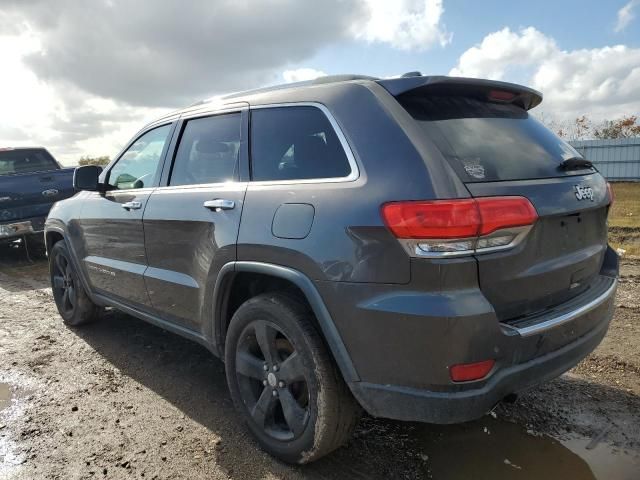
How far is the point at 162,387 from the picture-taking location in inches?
144

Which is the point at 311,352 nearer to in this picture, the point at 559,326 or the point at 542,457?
the point at 559,326

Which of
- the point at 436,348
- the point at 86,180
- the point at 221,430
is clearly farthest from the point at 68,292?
the point at 436,348

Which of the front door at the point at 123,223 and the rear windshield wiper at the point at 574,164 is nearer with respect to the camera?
the rear windshield wiper at the point at 574,164

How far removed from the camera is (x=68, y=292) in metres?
4.98

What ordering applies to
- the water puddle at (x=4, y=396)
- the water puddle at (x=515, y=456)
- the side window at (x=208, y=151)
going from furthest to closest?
the water puddle at (x=4, y=396) < the side window at (x=208, y=151) < the water puddle at (x=515, y=456)

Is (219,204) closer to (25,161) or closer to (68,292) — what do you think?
(68,292)

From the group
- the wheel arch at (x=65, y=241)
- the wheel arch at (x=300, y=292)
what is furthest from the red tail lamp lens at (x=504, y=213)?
the wheel arch at (x=65, y=241)

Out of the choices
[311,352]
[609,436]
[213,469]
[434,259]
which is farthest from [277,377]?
[609,436]

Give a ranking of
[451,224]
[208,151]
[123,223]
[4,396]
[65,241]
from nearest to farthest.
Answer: [451,224] < [208,151] < [4,396] < [123,223] < [65,241]

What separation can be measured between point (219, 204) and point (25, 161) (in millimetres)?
8658

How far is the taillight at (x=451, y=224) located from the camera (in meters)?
1.99

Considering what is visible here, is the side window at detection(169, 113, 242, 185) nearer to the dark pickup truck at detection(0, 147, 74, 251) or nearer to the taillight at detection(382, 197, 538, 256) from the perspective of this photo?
the taillight at detection(382, 197, 538, 256)

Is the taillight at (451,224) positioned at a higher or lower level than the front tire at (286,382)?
higher

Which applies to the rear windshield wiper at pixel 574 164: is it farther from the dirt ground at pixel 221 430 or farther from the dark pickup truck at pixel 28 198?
the dark pickup truck at pixel 28 198
